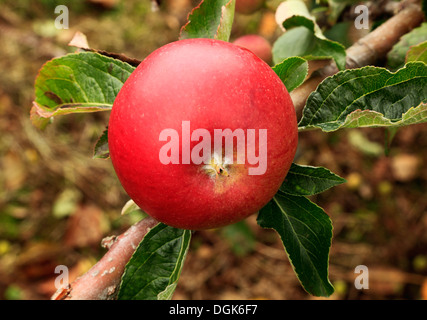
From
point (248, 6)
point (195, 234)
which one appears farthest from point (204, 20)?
point (195, 234)

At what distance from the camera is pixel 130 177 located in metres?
0.57

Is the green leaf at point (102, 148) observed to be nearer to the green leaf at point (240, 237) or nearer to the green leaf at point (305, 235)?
the green leaf at point (305, 235)

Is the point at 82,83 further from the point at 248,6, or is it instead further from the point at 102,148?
the point at 248,6

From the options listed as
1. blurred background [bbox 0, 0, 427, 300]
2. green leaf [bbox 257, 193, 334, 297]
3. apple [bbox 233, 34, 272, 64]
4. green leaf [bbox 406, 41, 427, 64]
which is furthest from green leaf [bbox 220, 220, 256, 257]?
green leaf [bbox 406, 41, 427, 64]

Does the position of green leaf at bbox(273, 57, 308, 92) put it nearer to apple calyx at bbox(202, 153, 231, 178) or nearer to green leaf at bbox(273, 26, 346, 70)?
green leaf at bbox(273, 26, 346, 70)

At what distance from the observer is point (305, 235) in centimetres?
70

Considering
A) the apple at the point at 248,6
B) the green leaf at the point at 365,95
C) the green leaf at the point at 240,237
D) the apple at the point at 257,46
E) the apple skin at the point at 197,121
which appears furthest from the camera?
the green leaf at the point at 240,237

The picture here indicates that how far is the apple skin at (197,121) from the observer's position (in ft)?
1.73

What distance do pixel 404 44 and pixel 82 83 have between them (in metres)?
0.66

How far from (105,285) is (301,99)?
48 cm

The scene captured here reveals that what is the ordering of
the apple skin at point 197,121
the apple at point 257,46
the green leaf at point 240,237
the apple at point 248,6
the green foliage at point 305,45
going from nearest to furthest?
the apple skin at point 197,121 → the green foliage at point 305,45 → the apple at point 257,46 → the apple at point 248,6 → the green leaf at point 240,237

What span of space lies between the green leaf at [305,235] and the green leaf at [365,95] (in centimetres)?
15

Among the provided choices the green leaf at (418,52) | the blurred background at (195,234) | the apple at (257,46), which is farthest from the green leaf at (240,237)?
the green leaf at (418,52)

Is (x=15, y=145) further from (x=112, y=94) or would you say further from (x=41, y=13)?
(x=112, y=94)
